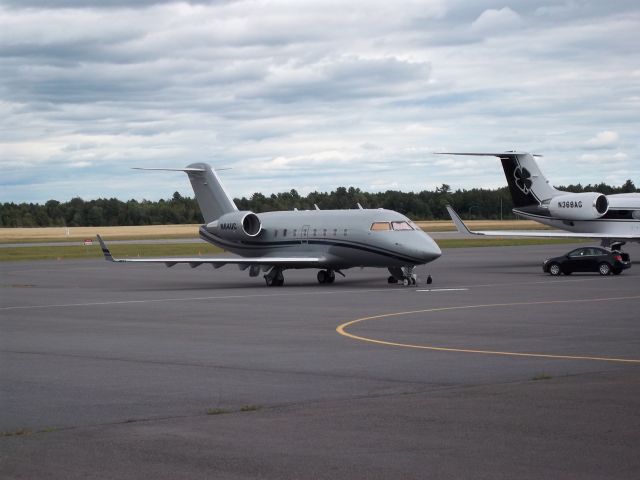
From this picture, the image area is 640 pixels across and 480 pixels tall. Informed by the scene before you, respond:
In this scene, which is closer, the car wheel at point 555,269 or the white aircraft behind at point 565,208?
the car wheel at point 555,269

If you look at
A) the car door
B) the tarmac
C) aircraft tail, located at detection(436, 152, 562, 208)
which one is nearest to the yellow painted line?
the tarmac

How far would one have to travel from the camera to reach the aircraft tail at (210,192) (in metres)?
48.8

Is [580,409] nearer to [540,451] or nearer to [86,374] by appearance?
[540,451]

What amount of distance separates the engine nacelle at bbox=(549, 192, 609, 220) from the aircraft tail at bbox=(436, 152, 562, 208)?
1.91 m

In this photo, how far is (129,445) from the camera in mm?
11320

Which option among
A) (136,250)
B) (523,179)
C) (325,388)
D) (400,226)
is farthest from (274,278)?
(136,250)

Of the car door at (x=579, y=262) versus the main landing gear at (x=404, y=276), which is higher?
the car door at (x=579, y=262)

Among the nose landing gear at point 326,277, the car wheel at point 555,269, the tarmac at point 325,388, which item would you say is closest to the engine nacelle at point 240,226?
the nose landing gear at point 326,277

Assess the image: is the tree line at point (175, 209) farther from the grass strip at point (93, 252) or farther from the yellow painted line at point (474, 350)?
the yellow painted line at point (474, 350)

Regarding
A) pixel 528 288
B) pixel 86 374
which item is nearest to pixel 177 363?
pixel 86 374

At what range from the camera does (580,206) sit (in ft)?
186

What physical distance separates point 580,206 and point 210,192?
67.8ft

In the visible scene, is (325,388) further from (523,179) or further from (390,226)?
(523,179)

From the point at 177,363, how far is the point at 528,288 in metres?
22.1
